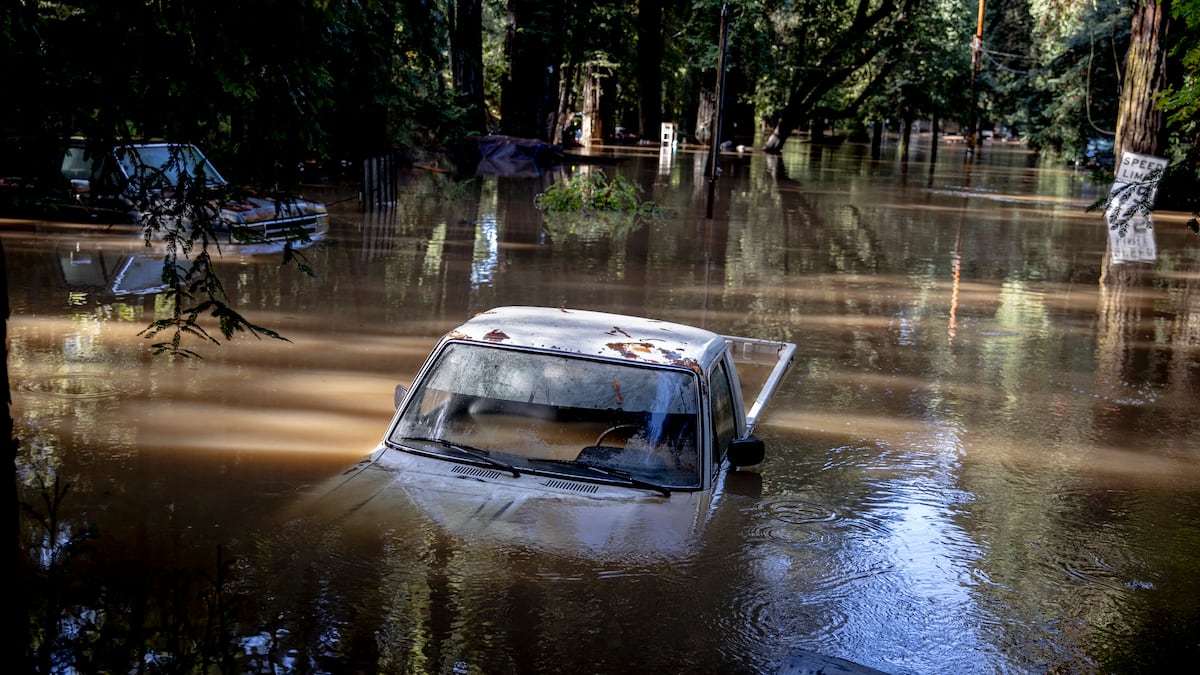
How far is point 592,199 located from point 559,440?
19.7 m

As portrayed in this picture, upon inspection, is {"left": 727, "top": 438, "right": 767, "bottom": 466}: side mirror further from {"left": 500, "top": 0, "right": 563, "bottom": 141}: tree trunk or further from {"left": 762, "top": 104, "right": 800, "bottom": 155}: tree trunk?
{"left": 762, "top": 104, "right": 800, "bottom": 155}: tree trunk

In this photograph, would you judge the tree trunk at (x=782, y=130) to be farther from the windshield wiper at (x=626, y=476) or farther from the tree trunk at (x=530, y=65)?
the windshield wiper at (x=626, y=476)

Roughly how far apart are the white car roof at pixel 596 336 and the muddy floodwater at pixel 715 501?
93 cm

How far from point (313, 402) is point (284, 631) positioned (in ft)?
16.0

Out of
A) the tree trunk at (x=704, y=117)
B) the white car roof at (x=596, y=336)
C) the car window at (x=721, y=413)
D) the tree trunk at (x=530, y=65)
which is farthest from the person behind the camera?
the tree trunk at (x=704, y=117)

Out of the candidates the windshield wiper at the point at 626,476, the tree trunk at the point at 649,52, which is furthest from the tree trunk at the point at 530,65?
the windshield wiper at the point at 626,476

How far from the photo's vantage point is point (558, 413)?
20.0ft

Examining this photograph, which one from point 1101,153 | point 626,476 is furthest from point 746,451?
point 1101,153

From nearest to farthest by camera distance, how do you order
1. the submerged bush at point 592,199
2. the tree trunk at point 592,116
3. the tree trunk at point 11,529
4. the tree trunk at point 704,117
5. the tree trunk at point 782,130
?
the tree trunk at point 11,529 → the submerged bush at point 592,199 → the tree trunk at point 782,130 → the tree trunk at point 592,116 → the tree trunk at point 704,117

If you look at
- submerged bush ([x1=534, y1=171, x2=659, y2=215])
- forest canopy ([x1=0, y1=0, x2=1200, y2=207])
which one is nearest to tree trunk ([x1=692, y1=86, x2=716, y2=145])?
forest canopy ([x1=0, y1=0, x2=1200, y2=207])

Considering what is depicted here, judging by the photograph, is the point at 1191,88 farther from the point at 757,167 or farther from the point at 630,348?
the point at 757,167

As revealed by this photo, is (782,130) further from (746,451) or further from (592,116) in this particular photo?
(746,451)

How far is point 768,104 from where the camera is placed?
6297 centimetres

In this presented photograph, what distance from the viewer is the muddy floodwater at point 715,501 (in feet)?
17.6
